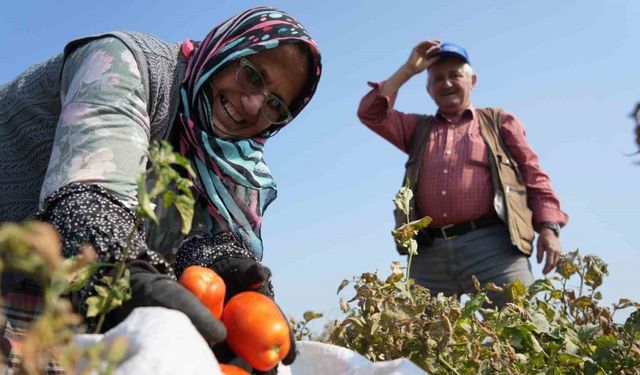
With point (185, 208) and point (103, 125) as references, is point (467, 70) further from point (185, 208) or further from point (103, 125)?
point (185, 208)

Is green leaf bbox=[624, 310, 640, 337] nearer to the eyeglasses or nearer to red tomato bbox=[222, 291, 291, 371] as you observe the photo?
red tomato bbox=[222, 291, 291, 371]

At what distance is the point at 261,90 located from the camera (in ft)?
6.29

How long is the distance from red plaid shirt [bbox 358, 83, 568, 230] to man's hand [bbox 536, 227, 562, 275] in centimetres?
8

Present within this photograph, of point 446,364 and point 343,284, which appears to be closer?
point 446,364

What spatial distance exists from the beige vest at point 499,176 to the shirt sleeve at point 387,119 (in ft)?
0.19

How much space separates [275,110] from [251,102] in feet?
0.54

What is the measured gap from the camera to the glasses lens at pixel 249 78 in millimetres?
1869

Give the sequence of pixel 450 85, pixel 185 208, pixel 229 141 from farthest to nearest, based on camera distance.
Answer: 1. pixel 450 85
2. pixel 229 141
3. pixel 185 208

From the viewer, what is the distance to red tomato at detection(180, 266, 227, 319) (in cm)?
107

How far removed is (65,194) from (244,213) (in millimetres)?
796

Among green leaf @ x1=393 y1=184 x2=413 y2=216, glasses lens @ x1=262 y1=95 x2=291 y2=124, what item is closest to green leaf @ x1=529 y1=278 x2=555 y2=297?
green leaf @ x1=393 y1=184 x2=413 y2=216

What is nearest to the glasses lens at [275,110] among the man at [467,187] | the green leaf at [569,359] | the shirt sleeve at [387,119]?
the green leaf at [569,359]

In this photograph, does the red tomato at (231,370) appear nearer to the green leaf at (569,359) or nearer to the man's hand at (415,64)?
the green leaf at (569,359)

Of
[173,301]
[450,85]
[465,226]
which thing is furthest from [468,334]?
[450,85]
